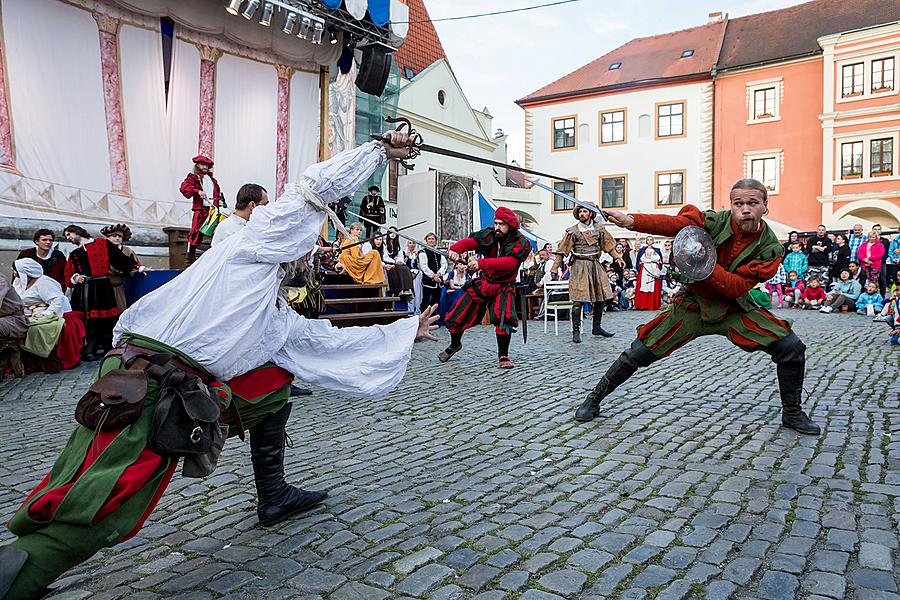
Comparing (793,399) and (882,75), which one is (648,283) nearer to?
(793,399)

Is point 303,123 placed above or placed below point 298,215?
above

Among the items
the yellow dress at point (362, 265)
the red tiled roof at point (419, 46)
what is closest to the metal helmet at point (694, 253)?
the yellow dress at point (362, 265)

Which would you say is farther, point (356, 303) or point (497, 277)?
point (356, 303)

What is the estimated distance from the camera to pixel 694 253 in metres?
4.23

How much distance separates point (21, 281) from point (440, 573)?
7859 mm

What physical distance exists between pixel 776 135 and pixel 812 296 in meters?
15.2

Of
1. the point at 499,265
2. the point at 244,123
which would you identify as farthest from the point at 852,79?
the point at 499,265

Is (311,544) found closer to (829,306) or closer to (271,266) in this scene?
(271,266)

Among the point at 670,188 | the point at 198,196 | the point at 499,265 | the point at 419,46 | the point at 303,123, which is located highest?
the point at 419,46

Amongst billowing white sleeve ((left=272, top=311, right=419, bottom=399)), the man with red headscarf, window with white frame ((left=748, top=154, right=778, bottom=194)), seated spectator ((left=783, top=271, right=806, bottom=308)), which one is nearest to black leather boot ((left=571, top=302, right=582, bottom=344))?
the man with red headscarf

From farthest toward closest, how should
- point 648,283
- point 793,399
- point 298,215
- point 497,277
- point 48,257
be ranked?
point 648,283 < point 48,257 < point 497,277 < point 793,399 < point 298,215

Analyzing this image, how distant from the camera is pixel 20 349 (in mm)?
7535

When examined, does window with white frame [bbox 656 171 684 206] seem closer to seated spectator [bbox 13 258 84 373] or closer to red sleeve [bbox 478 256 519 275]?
red sleeve [bbox 478 256 519 275]

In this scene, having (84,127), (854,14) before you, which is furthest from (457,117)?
(84,127)
